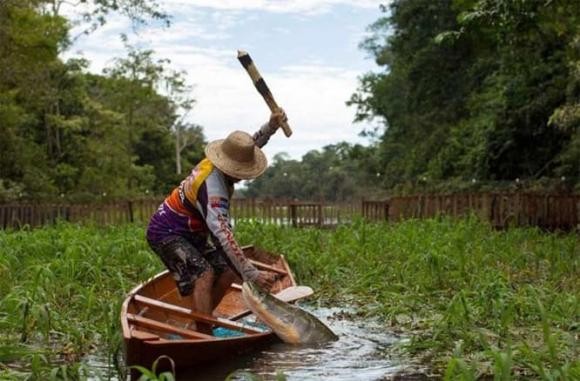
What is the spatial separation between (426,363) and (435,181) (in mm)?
28630

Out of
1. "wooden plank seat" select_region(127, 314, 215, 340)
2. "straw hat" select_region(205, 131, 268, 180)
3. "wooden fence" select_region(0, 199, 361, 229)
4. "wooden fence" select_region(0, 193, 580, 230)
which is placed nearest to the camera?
"wooden plank seat" select_region(127, 314, 215, 340)

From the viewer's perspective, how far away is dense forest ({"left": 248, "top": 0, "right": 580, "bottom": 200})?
1516cm

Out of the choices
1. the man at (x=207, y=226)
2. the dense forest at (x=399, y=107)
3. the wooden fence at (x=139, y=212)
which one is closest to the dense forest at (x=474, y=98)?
the dense forest at (x=399, y=107)

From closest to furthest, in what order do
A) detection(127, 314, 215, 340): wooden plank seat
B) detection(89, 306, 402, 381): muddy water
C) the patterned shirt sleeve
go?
detection(89, 306, 402, 381): muddy water, detection(127, 314, 215, 340): wooden plank seat, the patterned shirt sleeve

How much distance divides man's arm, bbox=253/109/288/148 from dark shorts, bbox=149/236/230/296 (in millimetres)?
1146

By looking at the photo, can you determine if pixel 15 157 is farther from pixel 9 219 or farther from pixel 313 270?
pixel 313 270

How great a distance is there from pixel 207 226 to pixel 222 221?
25 centimetres

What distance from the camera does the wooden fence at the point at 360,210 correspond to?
19922 mm

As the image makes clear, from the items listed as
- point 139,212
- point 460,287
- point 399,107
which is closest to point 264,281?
point 460,287

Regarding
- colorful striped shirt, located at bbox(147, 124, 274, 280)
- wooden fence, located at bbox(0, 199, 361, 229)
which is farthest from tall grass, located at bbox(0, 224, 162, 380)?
wooden fence, located at bbox(0, 199, 361, 229)

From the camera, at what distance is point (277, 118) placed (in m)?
7.24

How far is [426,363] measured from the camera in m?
5.99

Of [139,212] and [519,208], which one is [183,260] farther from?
[139,212]

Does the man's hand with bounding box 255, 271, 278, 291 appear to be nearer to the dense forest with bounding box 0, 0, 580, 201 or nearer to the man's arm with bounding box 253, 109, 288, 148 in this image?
the man's arm with bounding box 253, 109, 288, 148
